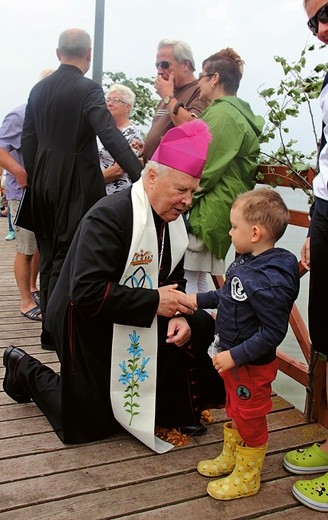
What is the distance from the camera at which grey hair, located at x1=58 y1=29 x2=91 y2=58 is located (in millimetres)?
3184

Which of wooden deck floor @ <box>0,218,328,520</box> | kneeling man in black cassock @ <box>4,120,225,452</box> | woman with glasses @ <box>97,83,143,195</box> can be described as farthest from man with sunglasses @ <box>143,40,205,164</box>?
wooden deck floor @ <box>0,218,328,520</box>

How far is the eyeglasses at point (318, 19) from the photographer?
1.76 metres

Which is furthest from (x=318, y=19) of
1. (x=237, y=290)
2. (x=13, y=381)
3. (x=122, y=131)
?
(x=122, y=131)

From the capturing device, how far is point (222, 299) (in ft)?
6.72

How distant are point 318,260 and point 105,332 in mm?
875

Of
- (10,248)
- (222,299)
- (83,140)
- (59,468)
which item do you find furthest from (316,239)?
(10,248)

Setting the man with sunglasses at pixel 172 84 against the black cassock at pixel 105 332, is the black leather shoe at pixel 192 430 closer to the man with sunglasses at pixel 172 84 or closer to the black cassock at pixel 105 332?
the black cassock at pixel 105 332

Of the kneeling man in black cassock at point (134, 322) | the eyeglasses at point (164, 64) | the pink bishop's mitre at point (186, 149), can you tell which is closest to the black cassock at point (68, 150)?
the eyeglasses at point (164, 64)

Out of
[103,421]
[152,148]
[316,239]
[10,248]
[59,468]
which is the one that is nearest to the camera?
[316,239]

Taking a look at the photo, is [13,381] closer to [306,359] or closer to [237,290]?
[237,290]

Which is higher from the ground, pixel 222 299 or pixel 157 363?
pixel 222 299

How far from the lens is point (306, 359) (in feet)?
9.17

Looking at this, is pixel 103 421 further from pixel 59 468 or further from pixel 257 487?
pixel 257 487

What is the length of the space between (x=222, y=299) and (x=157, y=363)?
0.52 metres
